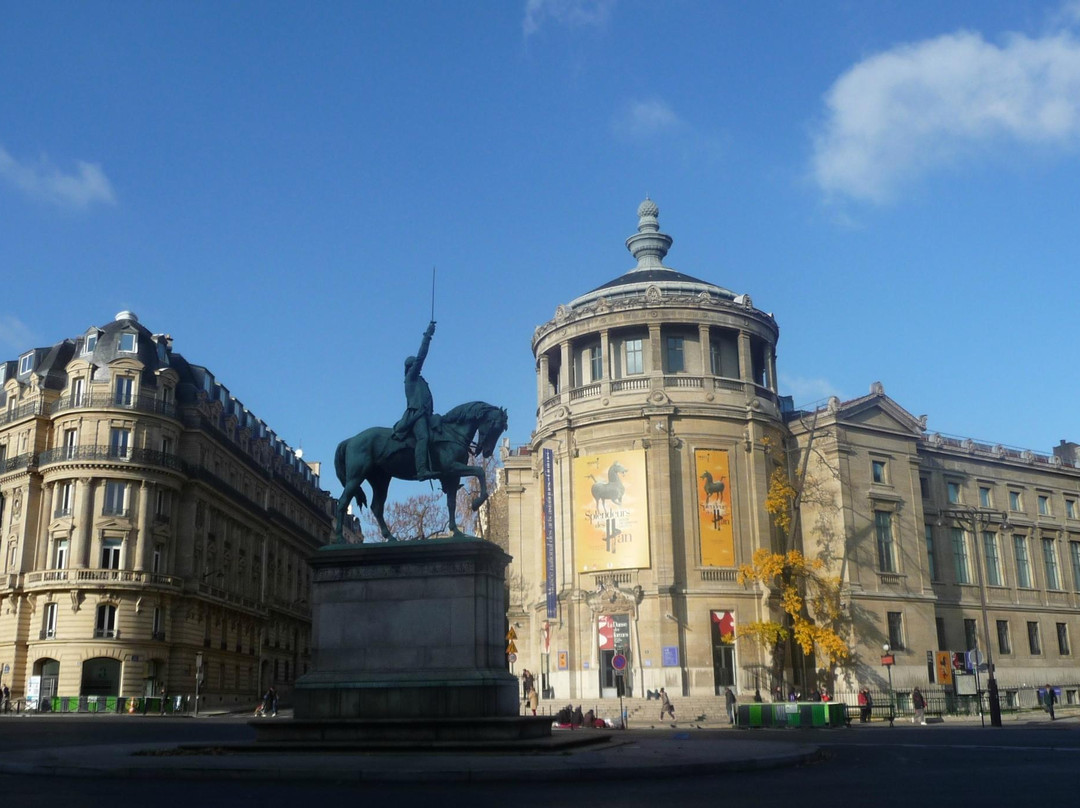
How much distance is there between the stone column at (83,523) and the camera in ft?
213

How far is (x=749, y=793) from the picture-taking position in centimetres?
1390

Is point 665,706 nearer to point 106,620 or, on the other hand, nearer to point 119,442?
point 106,620

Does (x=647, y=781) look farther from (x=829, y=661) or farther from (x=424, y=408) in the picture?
(x=829, y=661)

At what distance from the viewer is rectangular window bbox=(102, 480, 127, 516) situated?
2621 inches

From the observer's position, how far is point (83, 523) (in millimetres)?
65375

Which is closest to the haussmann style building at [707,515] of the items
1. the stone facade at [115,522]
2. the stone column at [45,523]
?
the stone facade at [115,522]

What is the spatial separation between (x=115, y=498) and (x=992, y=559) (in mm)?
56575

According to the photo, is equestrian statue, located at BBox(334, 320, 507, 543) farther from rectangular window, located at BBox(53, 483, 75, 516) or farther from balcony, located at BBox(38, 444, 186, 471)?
rectangular window, located at BBox(53, 483, 75, 516)

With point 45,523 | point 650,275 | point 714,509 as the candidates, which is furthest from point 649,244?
point 45,523

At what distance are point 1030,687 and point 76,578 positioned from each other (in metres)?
59.0

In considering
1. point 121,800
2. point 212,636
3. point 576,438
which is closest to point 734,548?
point 576,438

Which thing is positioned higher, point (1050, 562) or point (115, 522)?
point (115, 522)

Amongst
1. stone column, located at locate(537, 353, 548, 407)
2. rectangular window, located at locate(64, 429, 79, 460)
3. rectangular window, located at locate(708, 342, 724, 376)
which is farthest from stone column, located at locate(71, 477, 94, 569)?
rectangular window, located at locate(708, 342, 724, 376)

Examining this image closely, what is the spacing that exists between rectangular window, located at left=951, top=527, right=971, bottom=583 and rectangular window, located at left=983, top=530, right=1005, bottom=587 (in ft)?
6.42
